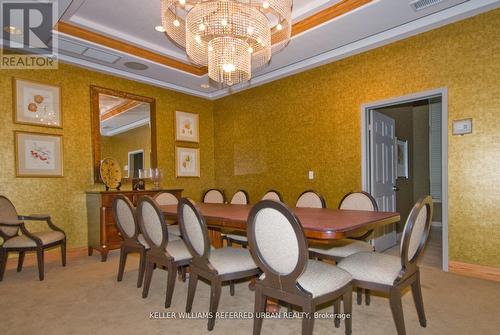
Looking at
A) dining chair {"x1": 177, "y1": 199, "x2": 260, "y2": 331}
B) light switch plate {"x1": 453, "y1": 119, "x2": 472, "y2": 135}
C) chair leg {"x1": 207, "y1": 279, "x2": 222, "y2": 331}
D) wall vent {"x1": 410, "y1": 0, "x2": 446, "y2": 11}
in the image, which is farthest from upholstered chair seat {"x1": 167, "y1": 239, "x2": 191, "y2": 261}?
wall vent {"x1": 410, "y1": 0, "x2": 446, "y2": 11}

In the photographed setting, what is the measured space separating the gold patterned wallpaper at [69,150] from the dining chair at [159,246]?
2116mm

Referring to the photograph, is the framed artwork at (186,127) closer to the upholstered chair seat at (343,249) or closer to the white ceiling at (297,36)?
the white ceiling at (297,36)

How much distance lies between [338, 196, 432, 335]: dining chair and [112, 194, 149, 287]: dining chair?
1.85 metres

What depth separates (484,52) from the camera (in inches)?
119

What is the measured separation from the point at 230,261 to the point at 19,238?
256cm

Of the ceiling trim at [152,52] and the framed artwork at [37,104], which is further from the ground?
the ceiling trim at [152,52]

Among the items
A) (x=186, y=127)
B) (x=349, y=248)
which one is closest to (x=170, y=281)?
(x=349, y=248)

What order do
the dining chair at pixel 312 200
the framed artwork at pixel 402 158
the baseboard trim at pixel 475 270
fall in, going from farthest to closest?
the framed artwork at pixel 402 158 → the dining chair at pixel 312 200 → the baseboard trim at pixel 475 270

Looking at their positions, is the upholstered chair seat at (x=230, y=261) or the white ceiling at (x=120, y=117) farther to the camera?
the white ceiling at (x=120, y=117)

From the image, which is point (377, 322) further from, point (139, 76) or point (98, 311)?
point (139, 76)

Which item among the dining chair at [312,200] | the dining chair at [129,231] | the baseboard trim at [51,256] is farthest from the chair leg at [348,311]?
the baseboard trim at [51,256]

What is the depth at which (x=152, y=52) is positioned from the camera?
412 centimetres

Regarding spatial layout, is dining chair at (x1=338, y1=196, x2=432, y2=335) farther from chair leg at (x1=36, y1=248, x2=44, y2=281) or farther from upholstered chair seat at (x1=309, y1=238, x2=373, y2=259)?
chair leg at (x1=36, y1=248, x2=44, y2=281)

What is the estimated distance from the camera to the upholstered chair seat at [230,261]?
6.85 feet
